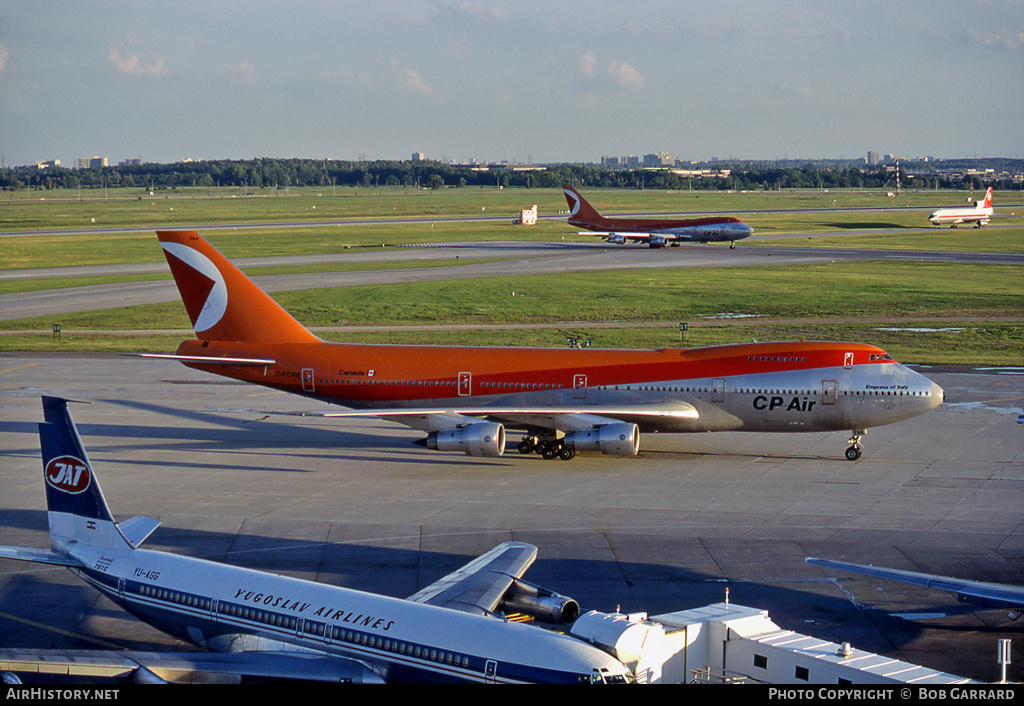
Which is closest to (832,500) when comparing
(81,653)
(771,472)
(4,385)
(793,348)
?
(771,472)

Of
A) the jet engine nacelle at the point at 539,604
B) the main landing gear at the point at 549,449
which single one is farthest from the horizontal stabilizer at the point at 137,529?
the main landing gear at the point at 549,449

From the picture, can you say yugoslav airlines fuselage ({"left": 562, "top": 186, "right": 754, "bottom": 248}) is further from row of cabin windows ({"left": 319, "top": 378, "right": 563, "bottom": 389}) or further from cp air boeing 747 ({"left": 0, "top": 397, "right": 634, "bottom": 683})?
cp air boeing 747 ({"left": 0, "top": 397, "right": 634, "bottom": 683})

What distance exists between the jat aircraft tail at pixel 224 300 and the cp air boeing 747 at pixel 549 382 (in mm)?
46

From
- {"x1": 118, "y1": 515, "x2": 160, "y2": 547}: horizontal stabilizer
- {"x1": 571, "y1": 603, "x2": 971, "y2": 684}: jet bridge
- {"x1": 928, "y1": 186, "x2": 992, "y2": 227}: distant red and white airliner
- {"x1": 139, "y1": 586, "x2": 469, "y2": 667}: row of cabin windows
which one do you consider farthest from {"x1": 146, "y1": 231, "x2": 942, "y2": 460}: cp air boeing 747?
{"x1": 928, "y1": 186, "x2": 992, "y2": 227}: distant red and white airliner

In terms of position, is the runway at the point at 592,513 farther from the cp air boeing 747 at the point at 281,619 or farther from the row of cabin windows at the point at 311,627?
the row of cabin windows at the point at 311,627

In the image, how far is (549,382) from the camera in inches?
1667

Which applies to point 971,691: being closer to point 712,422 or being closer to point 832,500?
point 832,500

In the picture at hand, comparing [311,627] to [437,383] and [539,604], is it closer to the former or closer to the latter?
[539,604]

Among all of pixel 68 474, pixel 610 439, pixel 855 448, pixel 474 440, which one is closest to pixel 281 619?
pixel 68 474

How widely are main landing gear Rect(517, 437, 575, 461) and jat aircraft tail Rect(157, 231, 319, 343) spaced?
34.2 ft

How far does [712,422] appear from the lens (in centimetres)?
4150

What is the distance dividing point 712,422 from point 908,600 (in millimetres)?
14707

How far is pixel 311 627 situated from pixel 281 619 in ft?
2.42

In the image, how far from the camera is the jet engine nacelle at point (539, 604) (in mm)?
22875
